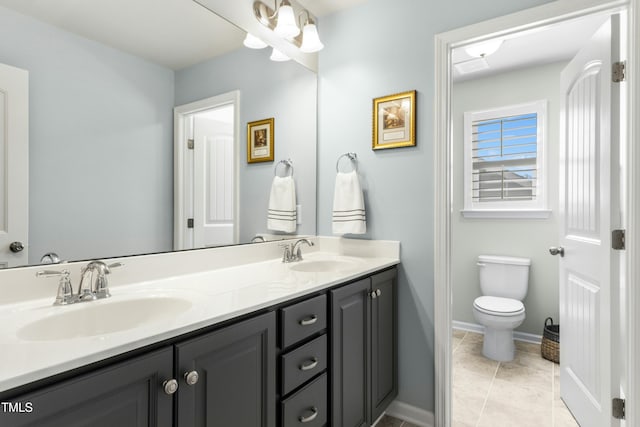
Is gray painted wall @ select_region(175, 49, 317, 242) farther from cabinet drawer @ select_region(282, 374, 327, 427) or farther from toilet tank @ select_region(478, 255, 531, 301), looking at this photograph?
toilet tank @ select_region(478, 255, 531, 301)

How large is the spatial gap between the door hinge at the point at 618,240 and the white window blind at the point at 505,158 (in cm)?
156

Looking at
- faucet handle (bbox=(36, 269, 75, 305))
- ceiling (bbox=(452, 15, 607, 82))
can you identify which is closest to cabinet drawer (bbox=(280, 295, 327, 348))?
faucet handle (bbox=(36, 269, 75, 305))

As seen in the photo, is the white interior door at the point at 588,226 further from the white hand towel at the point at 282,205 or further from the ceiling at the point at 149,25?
the ceiling at the point at 149,25

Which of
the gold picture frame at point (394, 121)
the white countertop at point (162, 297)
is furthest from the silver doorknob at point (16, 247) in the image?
the gold picture frame at point (394, 121)

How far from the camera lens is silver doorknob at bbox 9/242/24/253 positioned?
1.04 metres

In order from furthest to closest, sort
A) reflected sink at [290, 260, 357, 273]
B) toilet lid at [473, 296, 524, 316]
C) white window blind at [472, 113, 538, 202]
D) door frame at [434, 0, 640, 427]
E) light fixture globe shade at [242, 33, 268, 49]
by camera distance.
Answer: white window blind at [472, 113, 538, 202]
toilet lid at [473, 296, 524, 316]
reflected sink at [290, 260, 357, 273]
light fixture globe shade at [242, 33, 268, 49]
door frame at [434, 0, 640, 427]

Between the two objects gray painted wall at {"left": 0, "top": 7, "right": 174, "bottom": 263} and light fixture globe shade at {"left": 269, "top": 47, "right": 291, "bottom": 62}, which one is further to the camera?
light fixture globe shade at {"left": 269, "top": 47, "right": 291, "bottom": 62}

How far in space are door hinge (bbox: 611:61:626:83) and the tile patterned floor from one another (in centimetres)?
175

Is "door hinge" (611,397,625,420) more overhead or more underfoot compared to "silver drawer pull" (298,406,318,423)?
more underfoot

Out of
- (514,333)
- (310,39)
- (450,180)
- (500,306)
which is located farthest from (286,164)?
(514,333)

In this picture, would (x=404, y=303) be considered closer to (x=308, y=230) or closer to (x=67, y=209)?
(x=308, y=230)

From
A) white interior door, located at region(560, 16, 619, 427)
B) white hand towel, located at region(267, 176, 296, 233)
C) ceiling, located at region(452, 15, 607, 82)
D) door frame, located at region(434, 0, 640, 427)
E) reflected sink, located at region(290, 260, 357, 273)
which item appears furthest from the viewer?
ceiling, located at region(452, 15, 607, 82)

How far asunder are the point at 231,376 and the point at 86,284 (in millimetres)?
593

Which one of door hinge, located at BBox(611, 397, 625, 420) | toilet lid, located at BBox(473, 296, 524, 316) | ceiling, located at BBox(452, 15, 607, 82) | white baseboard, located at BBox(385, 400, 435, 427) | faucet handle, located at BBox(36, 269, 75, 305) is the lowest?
white baseboard, located at BBox(385, 400, 435, 427)
